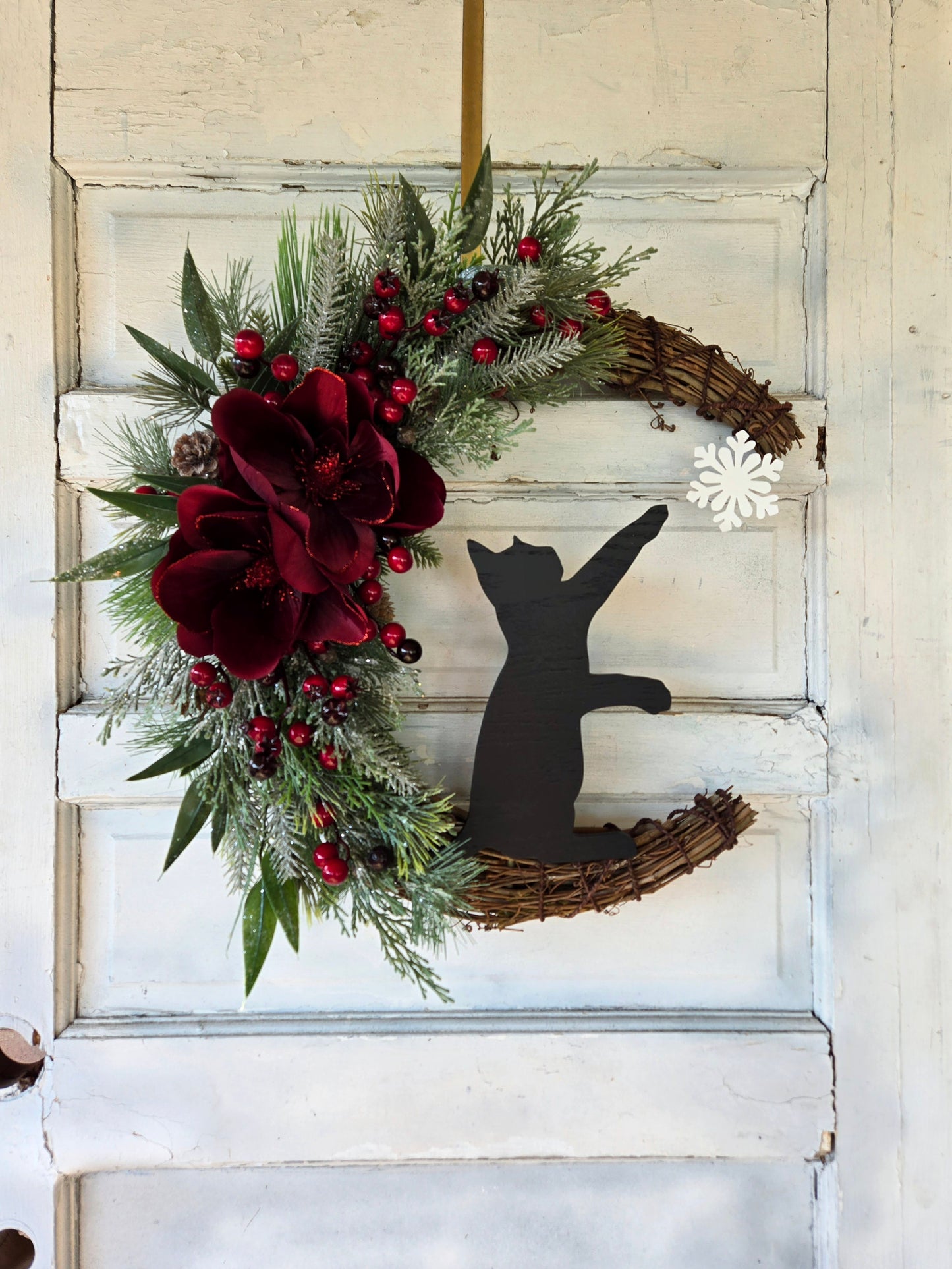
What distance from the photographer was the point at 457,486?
2.94ft

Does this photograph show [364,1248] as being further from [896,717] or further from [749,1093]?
[896,717]

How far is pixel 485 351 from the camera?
68 cm

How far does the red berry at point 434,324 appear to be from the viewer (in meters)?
0.67

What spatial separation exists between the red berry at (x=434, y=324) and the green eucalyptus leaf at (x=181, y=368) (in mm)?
225

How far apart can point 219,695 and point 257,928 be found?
233 millimetres

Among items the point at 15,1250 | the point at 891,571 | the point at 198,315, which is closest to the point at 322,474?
the point at 198,315

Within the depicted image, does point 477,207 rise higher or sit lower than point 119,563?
higher

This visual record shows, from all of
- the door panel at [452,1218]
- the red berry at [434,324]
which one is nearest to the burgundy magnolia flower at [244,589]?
the red berry at [434,324]

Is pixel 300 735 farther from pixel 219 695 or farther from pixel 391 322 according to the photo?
pixel 391 322

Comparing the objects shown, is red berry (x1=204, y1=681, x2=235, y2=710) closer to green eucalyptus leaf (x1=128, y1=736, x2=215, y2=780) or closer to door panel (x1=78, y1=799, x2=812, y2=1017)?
green eucalyptus leaf (x1=128, y1=736, x2=215, y2=780)

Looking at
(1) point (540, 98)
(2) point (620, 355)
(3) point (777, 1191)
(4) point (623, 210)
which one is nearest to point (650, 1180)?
(3) point (777, 1191)

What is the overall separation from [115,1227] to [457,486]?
99cm

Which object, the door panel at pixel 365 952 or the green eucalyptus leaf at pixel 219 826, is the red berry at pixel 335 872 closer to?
the green eucalyptus leaf at pixel 219 826

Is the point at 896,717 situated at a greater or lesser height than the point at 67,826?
greater
